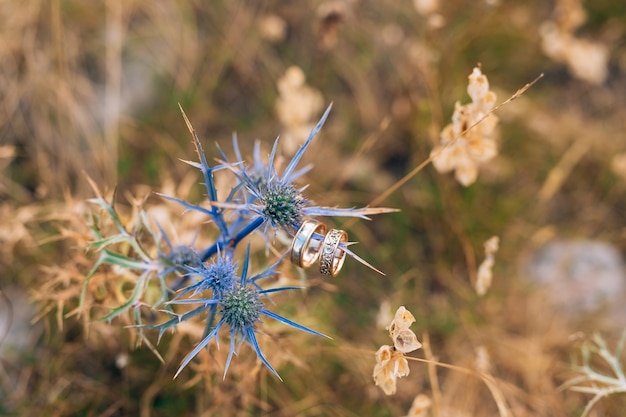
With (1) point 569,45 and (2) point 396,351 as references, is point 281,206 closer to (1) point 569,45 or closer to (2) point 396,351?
(2) point 396,351

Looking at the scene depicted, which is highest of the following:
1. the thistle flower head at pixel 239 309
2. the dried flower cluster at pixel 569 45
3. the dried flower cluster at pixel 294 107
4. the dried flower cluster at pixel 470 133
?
the dried flower cluster at pixel 569 45

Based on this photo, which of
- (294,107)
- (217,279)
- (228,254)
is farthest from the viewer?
(294,107)

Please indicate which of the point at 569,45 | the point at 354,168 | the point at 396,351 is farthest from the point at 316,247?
the point at 569,45

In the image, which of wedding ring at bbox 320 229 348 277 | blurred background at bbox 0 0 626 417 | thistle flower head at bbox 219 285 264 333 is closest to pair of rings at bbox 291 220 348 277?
wedding ring at bbox 320 229 348 277

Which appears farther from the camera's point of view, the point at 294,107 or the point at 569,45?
the point at 569,45

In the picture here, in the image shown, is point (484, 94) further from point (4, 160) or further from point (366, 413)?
point (4, 160)

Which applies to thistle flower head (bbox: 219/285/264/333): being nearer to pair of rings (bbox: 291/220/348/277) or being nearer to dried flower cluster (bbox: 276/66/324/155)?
pair of rings (bbox: 291/220/348/277)

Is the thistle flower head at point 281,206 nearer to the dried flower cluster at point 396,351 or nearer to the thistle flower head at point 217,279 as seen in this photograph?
the thistle flower head at point 217,279

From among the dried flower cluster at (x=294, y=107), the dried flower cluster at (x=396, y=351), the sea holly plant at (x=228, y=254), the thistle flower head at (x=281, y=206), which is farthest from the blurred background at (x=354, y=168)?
the thistle flower head at (x=281, y=206)
